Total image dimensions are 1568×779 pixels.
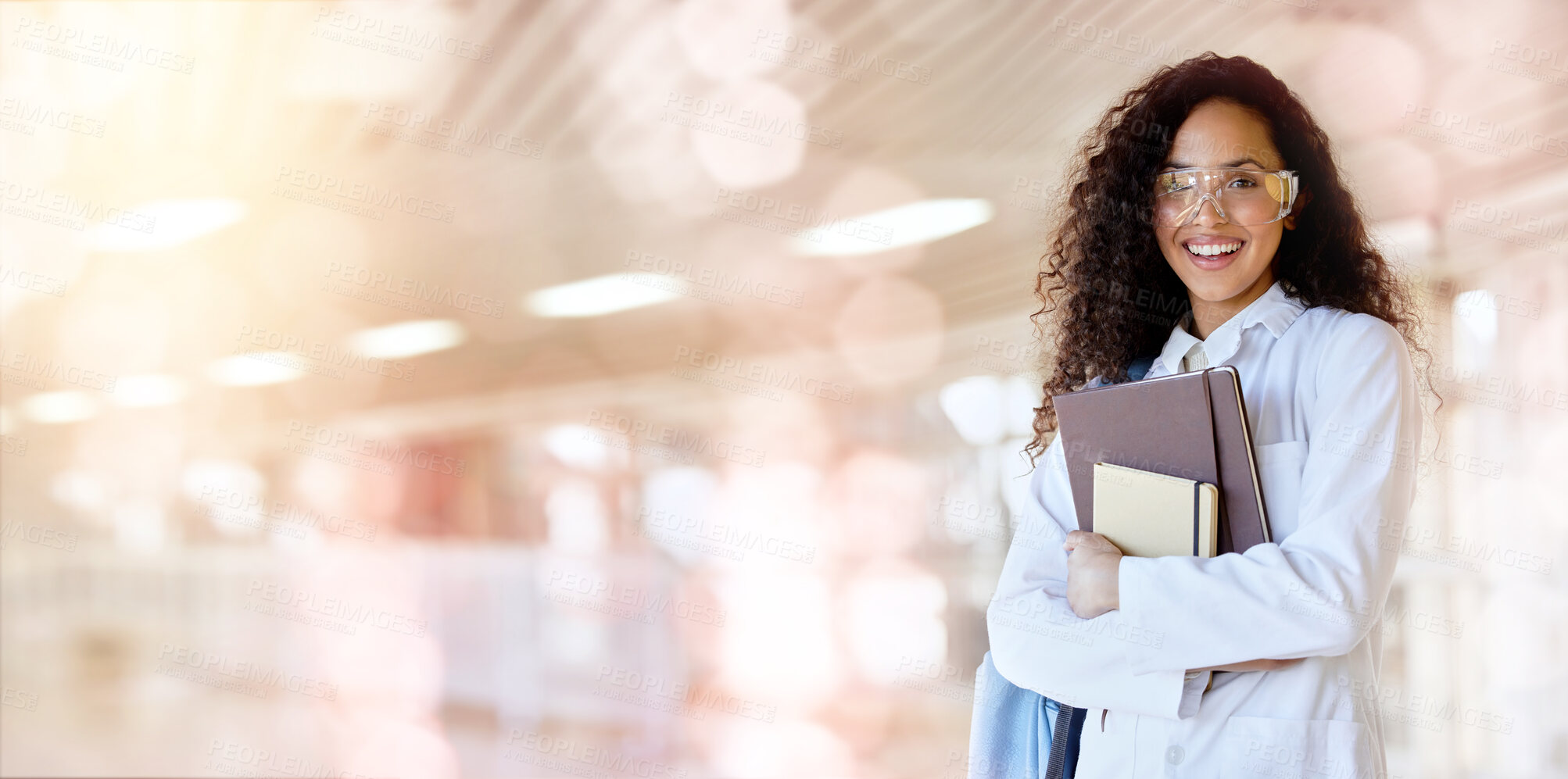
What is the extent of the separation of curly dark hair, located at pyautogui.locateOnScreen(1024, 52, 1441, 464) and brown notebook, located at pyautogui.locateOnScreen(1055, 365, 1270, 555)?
28 centimetres

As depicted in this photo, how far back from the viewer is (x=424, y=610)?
6.23 meters

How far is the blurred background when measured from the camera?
3.33 metres

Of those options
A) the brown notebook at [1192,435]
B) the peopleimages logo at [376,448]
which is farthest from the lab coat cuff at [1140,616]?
the peopleimages logo at [376,448]

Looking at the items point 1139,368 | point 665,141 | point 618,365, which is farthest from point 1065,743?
point 618,365

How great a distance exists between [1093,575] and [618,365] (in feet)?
21.6

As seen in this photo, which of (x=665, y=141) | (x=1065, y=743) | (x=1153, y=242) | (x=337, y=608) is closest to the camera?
(x=1065, y=743)

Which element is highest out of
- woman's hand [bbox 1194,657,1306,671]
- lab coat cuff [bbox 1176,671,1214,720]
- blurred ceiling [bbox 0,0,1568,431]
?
blurred ceiling [bbox 0,0,1568,431]

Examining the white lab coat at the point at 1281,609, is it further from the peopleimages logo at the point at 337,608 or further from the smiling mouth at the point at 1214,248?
the peopleimages logo at the point at 337,608

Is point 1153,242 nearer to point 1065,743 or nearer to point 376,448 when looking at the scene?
point 1065,743

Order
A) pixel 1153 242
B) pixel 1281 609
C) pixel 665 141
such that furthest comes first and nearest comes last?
pixel 665 141, pixel 1153 242, pixel 1281 609

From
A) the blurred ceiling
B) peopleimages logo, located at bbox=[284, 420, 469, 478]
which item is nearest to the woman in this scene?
the blurred ceiling

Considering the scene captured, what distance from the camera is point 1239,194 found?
127 centimetres

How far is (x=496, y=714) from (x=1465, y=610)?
17.0 feet

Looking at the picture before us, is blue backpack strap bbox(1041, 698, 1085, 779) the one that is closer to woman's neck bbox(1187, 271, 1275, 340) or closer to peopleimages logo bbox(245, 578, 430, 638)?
woman's neck bbox(1187, 271, 1275, 340)
